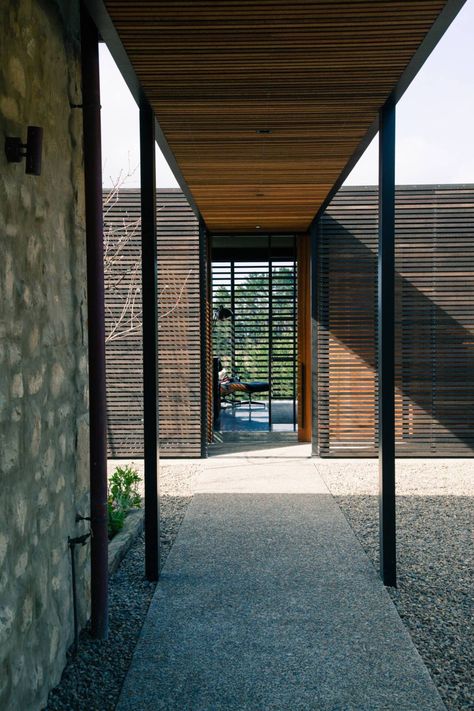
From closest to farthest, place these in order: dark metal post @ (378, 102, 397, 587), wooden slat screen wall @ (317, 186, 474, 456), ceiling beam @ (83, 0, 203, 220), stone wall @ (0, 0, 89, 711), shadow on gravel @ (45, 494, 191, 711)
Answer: stone wall @ (0, 0, 89, 711) → shadow on gravel @ (45, 494, 191, 711) → ceiling beam @ (83, 0, 203, 220) → dark metal post @ (378, 102, 397, 587) → wooden slat screen wall @ (317, 186, 474, 456)

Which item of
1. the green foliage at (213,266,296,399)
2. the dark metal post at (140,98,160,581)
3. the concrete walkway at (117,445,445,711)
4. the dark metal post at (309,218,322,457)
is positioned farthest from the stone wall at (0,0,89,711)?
the green foliage at (213,266,296,399)

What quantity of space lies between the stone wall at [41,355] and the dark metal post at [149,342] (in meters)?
0.82

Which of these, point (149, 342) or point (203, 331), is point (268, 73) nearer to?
point (149, 342)

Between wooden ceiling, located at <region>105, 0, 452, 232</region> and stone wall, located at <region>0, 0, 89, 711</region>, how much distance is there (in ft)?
1.79

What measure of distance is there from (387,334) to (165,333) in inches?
192

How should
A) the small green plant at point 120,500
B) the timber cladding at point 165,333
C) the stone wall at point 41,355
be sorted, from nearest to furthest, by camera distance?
1. the stone wall at point 41,355
2. the small green plant at point 120,500
3. the timber cladding at point 165,333

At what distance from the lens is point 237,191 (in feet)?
22.6

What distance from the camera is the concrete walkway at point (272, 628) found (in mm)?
2904

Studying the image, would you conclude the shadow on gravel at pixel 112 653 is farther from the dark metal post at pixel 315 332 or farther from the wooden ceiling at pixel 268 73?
the dark metal post at pixel 315 332

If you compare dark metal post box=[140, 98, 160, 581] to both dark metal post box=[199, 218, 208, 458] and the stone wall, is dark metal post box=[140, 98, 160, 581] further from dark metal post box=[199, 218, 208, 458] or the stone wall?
dark metal post box=[199, 218, 208, 458]

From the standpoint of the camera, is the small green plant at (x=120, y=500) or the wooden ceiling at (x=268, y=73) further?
the small green plant at (x=120, y=500)

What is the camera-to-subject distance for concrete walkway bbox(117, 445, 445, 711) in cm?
290

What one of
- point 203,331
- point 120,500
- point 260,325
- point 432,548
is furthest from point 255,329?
point 432,548

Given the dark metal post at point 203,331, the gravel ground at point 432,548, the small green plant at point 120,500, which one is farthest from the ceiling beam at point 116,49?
the dark metal post at point 203,331
